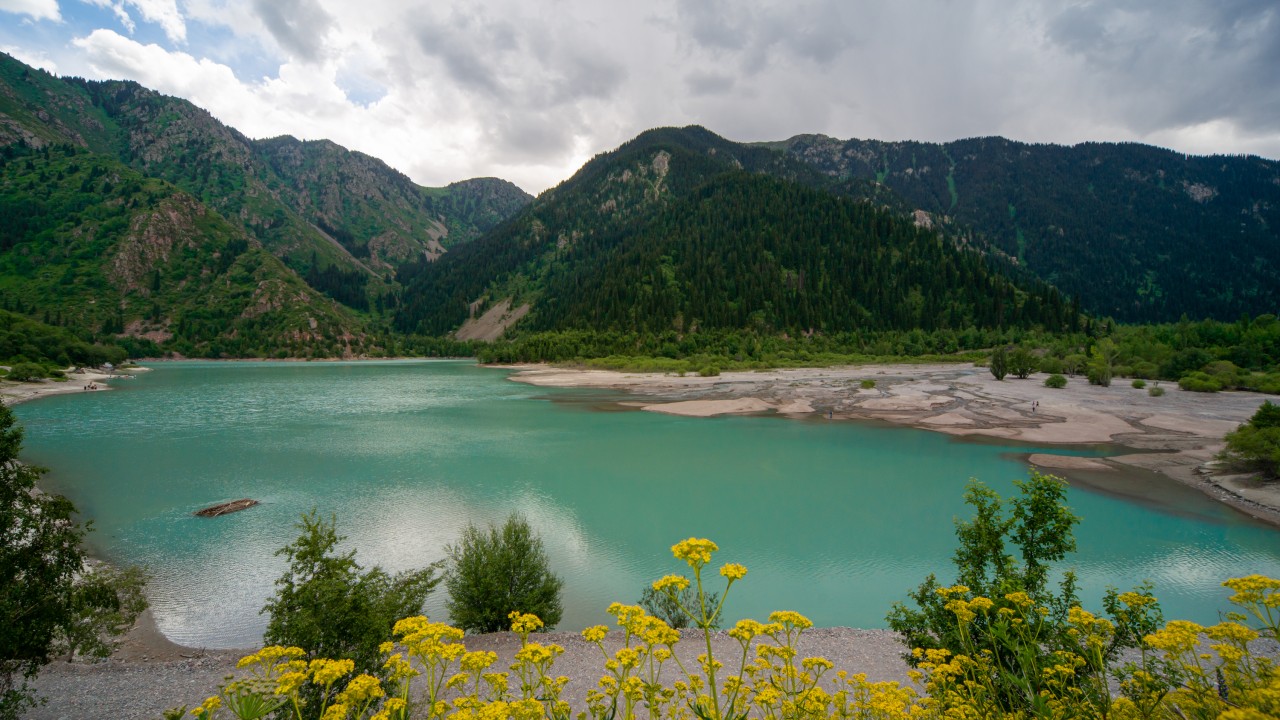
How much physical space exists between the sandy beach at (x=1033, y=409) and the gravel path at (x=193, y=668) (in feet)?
83.7

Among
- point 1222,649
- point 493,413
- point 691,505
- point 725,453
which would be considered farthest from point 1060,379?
point 1222,649

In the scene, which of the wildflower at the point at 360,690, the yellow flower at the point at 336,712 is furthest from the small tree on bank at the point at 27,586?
the yellow flower at the point at 336,712

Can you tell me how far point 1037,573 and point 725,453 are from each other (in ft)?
92.3

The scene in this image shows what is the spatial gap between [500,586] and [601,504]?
480 inches

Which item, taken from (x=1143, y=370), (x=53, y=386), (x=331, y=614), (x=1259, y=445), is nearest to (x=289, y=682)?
(x=331, y=614)

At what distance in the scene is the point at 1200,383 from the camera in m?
58.4

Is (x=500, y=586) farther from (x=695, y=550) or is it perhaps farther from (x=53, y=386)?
(x=53, y=386)

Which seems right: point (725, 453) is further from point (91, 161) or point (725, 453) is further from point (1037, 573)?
point (91, 161)

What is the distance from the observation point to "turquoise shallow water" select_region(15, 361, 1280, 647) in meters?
16.9

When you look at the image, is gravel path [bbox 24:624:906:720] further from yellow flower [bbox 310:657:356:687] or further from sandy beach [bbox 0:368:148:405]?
sandy beach [bbox 0:368:148:405]

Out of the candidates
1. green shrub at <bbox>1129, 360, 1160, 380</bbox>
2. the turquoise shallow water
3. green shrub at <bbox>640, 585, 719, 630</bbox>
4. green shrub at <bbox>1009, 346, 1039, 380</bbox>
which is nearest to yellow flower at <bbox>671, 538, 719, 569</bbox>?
green shrub at <bbox>640, 585, 719, 630</bbox>

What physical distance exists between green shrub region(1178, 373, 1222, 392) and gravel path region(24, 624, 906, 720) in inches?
2920

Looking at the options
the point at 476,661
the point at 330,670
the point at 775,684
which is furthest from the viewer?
the point at 775,684

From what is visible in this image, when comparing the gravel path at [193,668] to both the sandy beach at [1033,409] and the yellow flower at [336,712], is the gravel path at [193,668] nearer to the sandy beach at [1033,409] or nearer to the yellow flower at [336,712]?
the yellow flower at [336,712]
